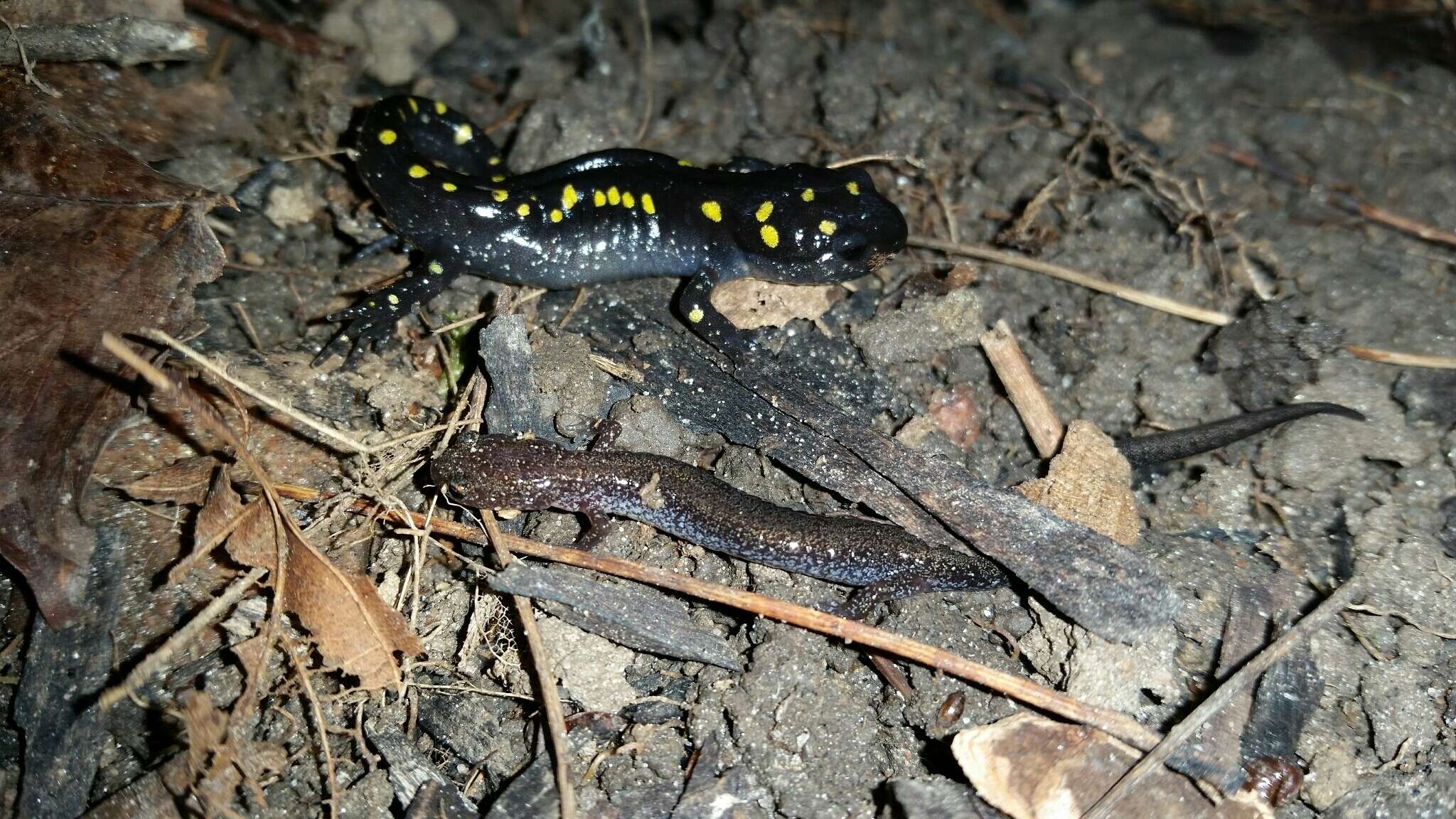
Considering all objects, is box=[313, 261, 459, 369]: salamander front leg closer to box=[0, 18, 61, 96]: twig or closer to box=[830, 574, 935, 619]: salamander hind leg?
box=[0, 18, 61, 96]: twig

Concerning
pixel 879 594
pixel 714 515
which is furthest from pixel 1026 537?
pixel 714 515

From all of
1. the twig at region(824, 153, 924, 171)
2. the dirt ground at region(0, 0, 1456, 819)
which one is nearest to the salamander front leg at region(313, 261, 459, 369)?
the dirt ground at region(0, 0, 1456, 819)

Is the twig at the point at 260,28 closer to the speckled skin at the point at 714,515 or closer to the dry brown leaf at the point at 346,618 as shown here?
the speckled skin at the point at 714,515

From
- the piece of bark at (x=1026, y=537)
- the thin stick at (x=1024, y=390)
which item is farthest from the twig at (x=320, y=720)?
the thin stick at (x=1024, y=390)

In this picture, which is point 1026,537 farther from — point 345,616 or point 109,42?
point 109,42

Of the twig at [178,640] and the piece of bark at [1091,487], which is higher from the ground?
the piece of bark at [1091,487]
